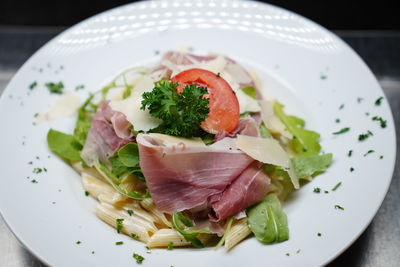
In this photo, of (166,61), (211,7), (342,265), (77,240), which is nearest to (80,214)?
(77,240)

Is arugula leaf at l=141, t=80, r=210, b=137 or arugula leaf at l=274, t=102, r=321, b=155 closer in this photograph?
arugula leaf at l=141, t=80, r=210, b=137

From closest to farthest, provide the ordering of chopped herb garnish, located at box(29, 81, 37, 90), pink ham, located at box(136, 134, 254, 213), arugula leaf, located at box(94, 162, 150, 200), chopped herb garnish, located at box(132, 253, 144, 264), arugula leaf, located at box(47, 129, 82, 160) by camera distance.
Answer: chopped herb garnish, located at box(132, 253, 144, 264)
pink ham, located at box(136, 134, 254, 213)
arugula leaf, located at box(94, 162, 150, 200)
arugula leaf, located at box(47, 129, 82, 160)
chopped herb garnish, located at box(29, 81, 37, 90)

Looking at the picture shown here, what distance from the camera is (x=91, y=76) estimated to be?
3.79 m

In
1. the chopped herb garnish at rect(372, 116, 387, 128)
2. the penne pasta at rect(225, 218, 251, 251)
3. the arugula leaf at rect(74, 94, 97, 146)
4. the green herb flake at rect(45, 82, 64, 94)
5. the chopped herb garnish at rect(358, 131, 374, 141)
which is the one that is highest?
the green herb flake at rect(45, 82, 64, 94)

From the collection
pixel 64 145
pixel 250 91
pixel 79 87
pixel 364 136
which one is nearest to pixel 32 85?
pixel 79 87

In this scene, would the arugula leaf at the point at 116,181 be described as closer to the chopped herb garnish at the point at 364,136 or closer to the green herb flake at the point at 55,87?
the green herb flake at the point at 55,87

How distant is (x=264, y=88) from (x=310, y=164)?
37.7 inches

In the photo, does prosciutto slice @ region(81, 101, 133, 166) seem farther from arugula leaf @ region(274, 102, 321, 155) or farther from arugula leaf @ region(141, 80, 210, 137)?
arugula leaf @ region(274, 102, 321, 155)

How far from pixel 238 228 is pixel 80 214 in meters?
0.95

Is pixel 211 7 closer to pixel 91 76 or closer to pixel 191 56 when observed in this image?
pixel 191 56

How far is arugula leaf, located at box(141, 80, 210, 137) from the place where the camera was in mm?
2875

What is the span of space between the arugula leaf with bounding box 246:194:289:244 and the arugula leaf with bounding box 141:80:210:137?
0.63 metres

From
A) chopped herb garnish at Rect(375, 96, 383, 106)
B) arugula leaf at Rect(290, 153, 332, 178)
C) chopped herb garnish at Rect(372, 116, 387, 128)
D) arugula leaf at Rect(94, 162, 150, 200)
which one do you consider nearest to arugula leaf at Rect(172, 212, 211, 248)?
arugula leaf at Rect(94, 162, 150, 200)

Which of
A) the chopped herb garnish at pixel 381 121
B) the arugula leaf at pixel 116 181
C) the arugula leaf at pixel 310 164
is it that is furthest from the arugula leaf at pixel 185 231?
the chopped herb garnish at pixel 381 121
